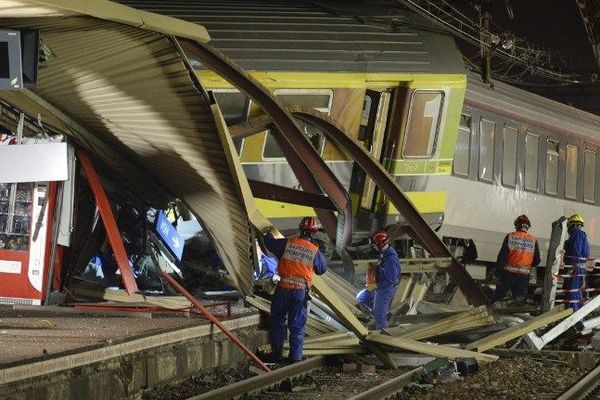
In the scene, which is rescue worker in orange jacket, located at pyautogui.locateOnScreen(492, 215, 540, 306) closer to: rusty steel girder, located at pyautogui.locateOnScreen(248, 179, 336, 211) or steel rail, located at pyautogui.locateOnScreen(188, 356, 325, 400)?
rusty steel girder, located at pyautogui.locateOnScreen(248, 179, 336, 211)

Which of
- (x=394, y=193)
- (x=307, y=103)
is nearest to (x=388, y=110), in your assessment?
(x=307, y=103)

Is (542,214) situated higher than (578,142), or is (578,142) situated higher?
(578,142)

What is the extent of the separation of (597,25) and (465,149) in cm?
970

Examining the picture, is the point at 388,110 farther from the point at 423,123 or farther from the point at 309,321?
the point at 309,321

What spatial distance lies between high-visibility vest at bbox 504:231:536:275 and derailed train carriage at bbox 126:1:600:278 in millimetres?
1474

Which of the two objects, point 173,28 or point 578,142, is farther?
point 578,142

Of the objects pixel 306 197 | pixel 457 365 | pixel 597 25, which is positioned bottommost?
pixel 457 365

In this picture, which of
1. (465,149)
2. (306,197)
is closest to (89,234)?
(306,197)

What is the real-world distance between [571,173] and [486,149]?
11.8 feet

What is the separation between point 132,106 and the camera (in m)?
10.7

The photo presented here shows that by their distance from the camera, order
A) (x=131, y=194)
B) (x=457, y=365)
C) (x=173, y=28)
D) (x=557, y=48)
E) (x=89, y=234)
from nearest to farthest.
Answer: (x=173, y=28), (x=457, y=365), (x=89, y=234), (x=131, y=194), (x=557, y=48)

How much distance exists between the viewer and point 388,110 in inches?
615

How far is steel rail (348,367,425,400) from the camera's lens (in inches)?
374

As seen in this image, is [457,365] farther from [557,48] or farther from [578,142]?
[557,48]
